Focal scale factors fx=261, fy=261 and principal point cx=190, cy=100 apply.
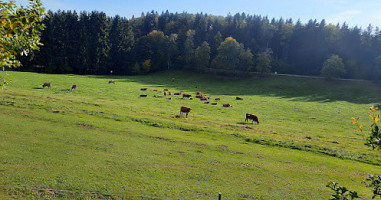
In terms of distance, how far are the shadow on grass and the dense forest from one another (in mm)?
7561

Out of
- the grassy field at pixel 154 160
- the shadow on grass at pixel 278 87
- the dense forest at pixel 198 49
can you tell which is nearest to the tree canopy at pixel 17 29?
the grassy field at pixel 154 160

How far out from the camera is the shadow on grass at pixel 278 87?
73.9m

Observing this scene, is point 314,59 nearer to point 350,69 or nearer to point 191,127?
point 350,69

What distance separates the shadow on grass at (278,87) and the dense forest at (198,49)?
7561 millimetres

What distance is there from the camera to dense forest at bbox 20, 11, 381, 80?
97938mm

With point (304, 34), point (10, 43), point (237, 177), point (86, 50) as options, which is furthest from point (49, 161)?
point (304, 34)

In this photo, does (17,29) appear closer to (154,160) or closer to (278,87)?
(154,160)

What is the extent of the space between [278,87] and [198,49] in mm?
38284

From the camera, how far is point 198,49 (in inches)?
4331

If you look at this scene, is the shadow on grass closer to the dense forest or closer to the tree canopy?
the dense forest

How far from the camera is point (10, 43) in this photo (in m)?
7.30

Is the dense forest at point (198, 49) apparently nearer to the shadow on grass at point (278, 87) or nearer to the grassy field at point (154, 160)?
the shadow on grass at point (278, 87)

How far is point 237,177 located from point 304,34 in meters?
133

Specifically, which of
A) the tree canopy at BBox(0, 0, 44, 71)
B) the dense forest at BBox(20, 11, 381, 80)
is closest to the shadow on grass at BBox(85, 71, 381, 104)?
the dense forest at BBox(20, 11, 381, 80)
